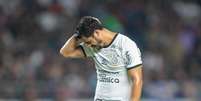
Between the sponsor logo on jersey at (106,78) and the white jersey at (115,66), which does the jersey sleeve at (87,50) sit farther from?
the sponsor logo on jersey at (106,78)

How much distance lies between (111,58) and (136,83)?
53cm

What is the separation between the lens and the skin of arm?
9.44 meters

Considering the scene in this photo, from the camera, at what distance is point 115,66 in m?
9.86

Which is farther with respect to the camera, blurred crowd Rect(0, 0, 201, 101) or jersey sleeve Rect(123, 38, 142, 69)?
blurred crowd Rect(0, 0, 201, 101)

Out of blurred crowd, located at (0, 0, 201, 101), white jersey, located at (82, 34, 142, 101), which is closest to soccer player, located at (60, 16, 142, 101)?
white jersey, located at (82, 34, 142, 101)

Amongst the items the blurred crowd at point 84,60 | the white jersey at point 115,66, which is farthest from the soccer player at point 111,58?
the blurred crowd at point 84,60

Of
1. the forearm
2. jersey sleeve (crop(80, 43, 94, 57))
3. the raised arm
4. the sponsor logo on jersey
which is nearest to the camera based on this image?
the forearm

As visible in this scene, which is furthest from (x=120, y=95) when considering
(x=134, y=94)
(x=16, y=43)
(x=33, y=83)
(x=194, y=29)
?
(x=194, y=29)

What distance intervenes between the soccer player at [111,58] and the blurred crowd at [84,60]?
15.6 feet

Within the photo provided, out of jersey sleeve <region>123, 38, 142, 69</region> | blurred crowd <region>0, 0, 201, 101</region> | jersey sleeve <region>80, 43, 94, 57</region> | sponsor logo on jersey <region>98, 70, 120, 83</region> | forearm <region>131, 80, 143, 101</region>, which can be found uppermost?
blurred crowd <region>0, 0, 201, 101</region>

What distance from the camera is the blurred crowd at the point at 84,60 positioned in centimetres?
1517

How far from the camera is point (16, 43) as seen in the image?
53.7ft

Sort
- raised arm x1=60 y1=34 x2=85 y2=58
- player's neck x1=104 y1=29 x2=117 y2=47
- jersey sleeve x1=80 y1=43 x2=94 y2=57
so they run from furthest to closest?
raised arm x1=60 y1=34 x2=85 y2=58, jersey sleeve x1=80 y1=43 x2=94 y2=57, player's neck x1=104 y1=29 x2=117 y2=47

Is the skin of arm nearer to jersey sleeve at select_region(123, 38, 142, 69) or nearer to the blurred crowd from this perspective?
jersey sleeve at select_region(123, 38, 142, 69)
